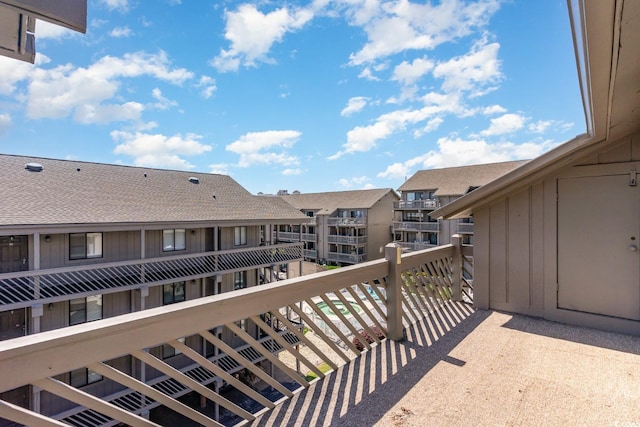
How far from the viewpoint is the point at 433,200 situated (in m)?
27.1

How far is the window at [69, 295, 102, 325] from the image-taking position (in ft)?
30.6

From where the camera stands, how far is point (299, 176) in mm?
50688

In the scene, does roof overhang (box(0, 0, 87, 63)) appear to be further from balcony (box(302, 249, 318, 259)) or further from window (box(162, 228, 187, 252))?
balcony (box(302, 249, 318, 259))

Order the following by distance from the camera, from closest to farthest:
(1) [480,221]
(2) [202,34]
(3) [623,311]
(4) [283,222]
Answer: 1. (3) [623,311]
2. (1) [480,221]
3. (2) [202,34]
4. (4) [283,222]

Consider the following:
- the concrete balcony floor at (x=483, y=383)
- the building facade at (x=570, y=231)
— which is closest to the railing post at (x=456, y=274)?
the building facade at (x=570, y=231)

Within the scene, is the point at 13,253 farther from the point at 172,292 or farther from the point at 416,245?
the point at 416,245

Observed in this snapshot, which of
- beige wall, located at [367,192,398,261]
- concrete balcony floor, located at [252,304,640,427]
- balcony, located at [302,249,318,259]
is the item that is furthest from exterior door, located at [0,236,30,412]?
balcony, located at [302,249,318,259]

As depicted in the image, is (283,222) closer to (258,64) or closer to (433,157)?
(258,64)

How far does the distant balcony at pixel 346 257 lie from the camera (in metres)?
30.2

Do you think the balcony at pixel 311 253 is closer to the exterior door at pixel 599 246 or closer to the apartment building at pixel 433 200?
the apartment building at pixel 433 200

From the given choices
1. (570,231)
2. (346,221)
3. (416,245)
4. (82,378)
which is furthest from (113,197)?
(416,245)

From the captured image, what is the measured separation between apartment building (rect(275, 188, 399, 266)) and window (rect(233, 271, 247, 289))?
15.9m

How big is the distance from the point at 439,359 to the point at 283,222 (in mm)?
11895

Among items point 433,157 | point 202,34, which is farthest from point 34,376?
point 433,157
